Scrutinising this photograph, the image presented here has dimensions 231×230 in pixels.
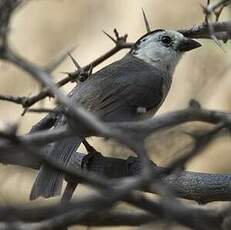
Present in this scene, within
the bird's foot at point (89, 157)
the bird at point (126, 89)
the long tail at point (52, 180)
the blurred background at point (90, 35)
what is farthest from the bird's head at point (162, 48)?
the long tail at point (52, 180)

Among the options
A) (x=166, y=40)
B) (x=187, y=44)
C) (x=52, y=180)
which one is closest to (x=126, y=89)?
(x=187, y=44)

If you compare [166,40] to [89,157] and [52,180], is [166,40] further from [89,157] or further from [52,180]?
[52,180]

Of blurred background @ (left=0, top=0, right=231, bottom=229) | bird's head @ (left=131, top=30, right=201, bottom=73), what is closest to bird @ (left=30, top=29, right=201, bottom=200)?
bird's head @ (left=131, top=30, right=201, bottom=73)

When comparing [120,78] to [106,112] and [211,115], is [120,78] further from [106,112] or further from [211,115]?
[211,115]

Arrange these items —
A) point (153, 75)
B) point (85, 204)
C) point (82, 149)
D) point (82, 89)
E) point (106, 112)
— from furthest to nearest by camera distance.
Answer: point (82, 149)
point (153, 75)
point (82, 89)
point (106, 112)
point (85, 204)

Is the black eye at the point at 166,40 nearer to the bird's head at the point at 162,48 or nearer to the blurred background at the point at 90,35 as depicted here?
the bird's head at the point at 162,48

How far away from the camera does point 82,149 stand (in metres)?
6.07

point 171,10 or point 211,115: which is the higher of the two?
point 211,115

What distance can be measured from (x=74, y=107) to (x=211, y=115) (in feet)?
0.90

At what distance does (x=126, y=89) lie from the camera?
441 cm

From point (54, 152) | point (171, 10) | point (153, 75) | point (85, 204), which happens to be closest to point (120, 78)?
point (153, 75)

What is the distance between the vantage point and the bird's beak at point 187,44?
4725 millimetres

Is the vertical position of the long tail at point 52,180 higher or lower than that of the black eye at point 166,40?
higher

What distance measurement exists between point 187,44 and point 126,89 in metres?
0.65
